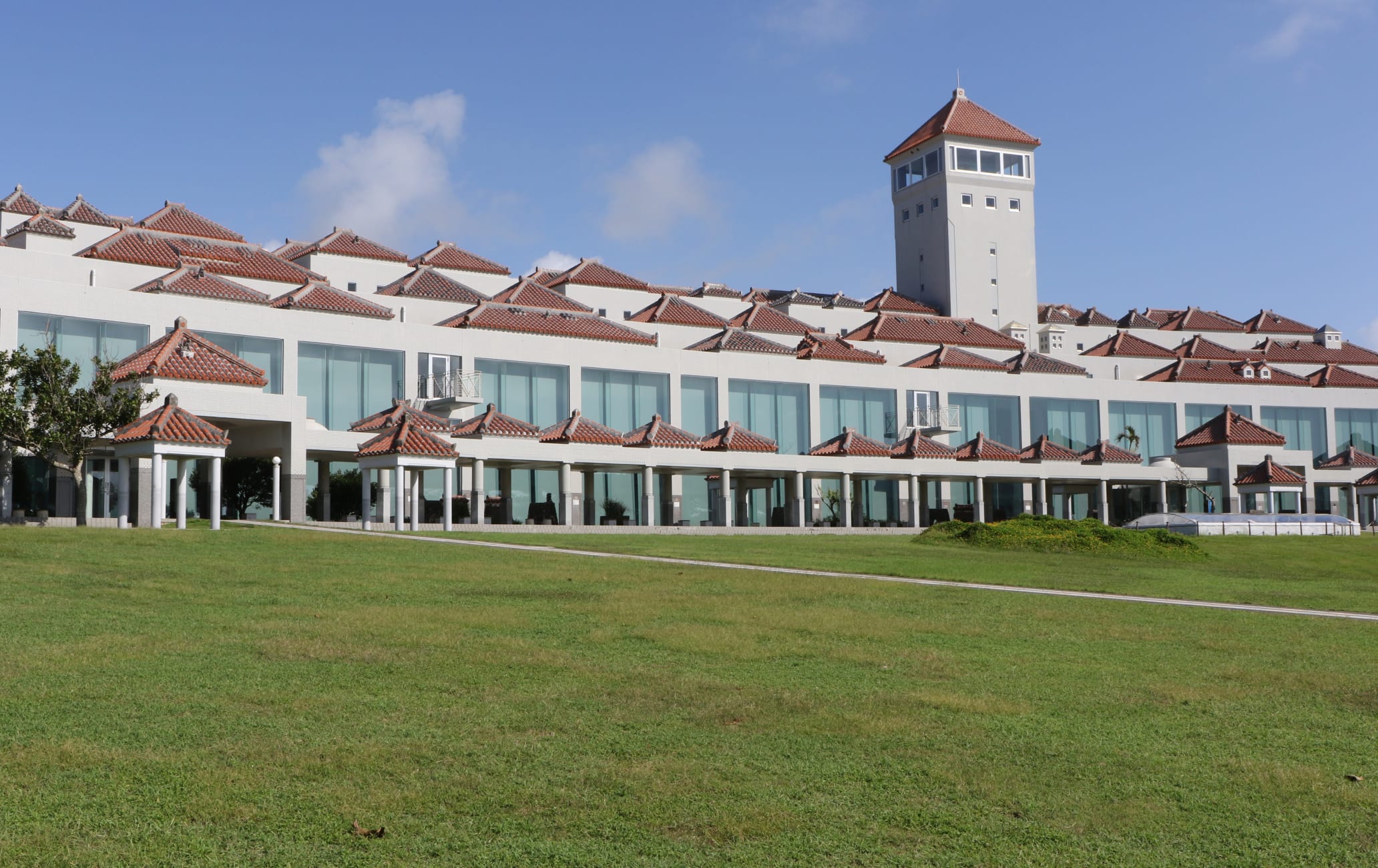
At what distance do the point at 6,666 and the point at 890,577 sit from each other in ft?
55.9

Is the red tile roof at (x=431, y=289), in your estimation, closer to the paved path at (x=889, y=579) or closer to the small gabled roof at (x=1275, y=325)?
the paved path at (x=889, y=579)

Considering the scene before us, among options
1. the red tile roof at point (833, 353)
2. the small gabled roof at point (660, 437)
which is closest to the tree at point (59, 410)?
the small gabled roof at point (660, 437)

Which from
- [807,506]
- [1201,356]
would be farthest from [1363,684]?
[1201,356]

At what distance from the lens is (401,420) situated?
4359cm

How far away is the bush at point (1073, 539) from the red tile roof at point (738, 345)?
2430cm

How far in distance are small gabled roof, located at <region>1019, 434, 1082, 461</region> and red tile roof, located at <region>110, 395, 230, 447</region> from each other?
4230cm

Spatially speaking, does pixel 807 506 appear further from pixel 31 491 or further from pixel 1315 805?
pixel 1315 805

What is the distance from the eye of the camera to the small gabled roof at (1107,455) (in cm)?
6569

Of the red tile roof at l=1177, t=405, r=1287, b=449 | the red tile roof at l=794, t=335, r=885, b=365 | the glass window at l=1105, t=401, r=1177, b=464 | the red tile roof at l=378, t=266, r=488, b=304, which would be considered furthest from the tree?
the glass window at l=1105, t=401, r=1177, b=464

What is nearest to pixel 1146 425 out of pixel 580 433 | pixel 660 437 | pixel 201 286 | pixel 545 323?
pixel 660 437

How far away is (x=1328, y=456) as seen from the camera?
7656 cm

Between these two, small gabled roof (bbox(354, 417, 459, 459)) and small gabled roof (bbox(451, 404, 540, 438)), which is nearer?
small gabled roof (bbox(354, 417, 459, 459))

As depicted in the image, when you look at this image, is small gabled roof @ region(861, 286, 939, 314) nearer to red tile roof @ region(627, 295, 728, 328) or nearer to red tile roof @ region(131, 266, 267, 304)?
red tile roof @ region(627, 295, 728, 328)

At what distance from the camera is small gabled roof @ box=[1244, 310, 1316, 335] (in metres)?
102
